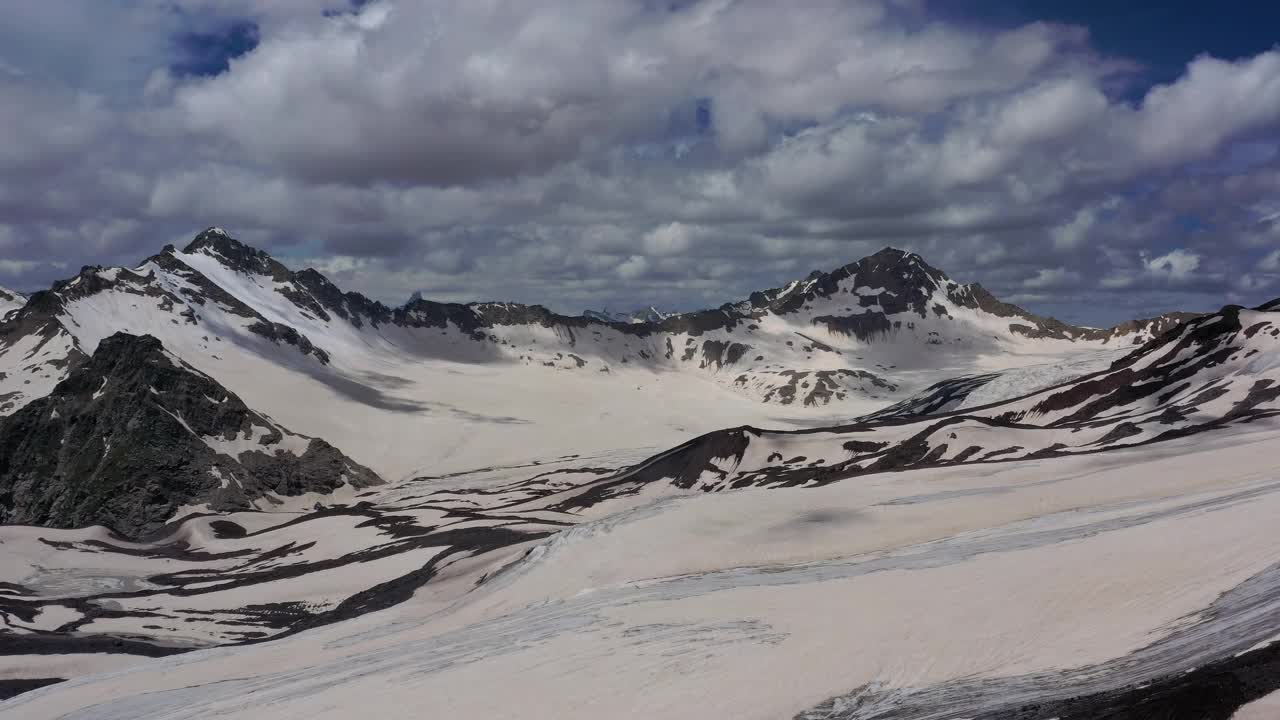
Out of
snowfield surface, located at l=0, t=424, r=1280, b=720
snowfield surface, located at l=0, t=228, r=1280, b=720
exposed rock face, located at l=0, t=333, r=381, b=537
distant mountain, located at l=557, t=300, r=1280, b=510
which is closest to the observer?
snowfield surface, located at l=0, t=228, r=1280, b=720

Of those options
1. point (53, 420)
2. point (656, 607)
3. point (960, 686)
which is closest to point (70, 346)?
point (53, 420)

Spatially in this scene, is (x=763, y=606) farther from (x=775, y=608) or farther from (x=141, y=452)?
(x=141, y=452)

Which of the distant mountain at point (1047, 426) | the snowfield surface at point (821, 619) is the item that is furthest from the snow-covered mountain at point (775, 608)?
the distant mountain at point (1047, 426)

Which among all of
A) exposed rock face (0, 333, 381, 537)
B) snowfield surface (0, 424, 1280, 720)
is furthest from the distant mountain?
exposed rock face (0, 333, 381, 537)

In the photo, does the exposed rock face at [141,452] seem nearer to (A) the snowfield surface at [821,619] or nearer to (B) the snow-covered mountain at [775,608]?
(B) the snow-covered mountain at [775,608]

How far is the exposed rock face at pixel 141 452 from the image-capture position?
121 m

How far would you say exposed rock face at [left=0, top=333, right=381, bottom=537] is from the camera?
121 meters

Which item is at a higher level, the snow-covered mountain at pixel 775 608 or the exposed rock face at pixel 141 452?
the exposed rock face at pixel 141 452

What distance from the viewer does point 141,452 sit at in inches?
4990

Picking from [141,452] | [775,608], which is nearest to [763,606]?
[775,608]

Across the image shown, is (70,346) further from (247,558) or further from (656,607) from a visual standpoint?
(656,607)

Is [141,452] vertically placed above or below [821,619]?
above

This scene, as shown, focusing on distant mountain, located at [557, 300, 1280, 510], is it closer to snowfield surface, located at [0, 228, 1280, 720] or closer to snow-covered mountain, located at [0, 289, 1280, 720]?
snowfield surface, located at [0, 228, 1280, 720]

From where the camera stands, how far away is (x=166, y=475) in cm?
12500
